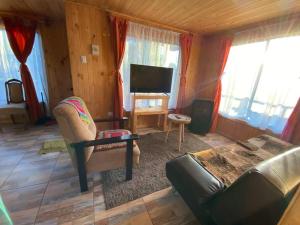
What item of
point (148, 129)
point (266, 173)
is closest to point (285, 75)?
point (266, 173)

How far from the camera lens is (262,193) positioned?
679 mm

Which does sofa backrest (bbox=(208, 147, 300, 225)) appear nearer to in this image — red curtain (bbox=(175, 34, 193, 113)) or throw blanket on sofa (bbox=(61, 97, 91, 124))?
throw blanket on sofa (bbox=(61, 97, 91, 124))

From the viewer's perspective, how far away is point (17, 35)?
9.43ft

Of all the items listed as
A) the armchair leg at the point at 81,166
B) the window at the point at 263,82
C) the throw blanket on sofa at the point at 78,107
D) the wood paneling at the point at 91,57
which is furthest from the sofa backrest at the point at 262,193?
the wood paneling at the point at 91,57

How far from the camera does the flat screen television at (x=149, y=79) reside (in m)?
2.75

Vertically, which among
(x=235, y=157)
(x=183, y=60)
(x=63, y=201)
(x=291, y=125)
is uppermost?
(x=183, y=60)

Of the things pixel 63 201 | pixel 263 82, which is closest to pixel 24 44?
pixel 63 201

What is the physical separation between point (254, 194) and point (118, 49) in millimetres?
2748

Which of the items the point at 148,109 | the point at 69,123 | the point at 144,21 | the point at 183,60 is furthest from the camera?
the point at 183,60

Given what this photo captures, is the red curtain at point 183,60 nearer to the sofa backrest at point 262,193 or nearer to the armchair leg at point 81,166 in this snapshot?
the armchair leg at point 81,166

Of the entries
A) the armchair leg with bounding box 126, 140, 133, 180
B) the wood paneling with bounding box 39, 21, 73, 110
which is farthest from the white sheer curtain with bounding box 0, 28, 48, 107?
the armchair leg with bounding box 126, 140, 133, 180

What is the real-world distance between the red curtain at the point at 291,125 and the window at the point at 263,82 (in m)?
0.11

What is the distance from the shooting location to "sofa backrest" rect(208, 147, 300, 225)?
655 mm

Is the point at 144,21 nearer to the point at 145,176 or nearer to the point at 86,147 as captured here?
the point at 86,147
